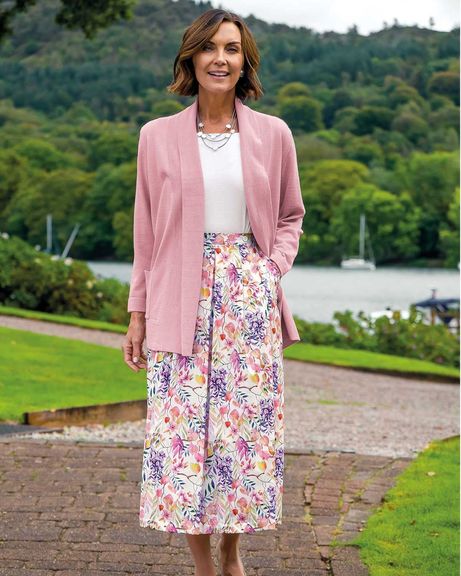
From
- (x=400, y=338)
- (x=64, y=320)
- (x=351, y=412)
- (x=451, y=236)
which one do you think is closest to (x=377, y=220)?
(x=451, y=236)

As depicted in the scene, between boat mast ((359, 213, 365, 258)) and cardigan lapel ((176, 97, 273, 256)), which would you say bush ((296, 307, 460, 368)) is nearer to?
cardigan lapel ((176, 97, 273, 256))

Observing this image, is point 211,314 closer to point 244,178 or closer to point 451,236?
point 244,178

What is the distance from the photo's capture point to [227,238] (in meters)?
3.68

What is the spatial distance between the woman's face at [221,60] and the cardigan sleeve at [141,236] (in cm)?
29

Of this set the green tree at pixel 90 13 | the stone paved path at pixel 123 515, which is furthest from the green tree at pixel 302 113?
the stone paved path at pixel 123 515

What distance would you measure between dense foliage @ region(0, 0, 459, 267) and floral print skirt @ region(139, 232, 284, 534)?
64468 mm

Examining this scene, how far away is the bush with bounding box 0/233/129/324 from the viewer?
21.0m

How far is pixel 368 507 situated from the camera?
5570 millimetres

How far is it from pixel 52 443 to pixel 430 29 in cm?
8576

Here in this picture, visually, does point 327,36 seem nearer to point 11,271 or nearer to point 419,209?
point 419,209

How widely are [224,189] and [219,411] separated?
766mm

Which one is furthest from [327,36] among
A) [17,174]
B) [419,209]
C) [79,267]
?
[79,267]

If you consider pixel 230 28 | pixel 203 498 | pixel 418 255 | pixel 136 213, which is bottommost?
pixel 418 255

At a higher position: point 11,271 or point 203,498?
point 203,498
